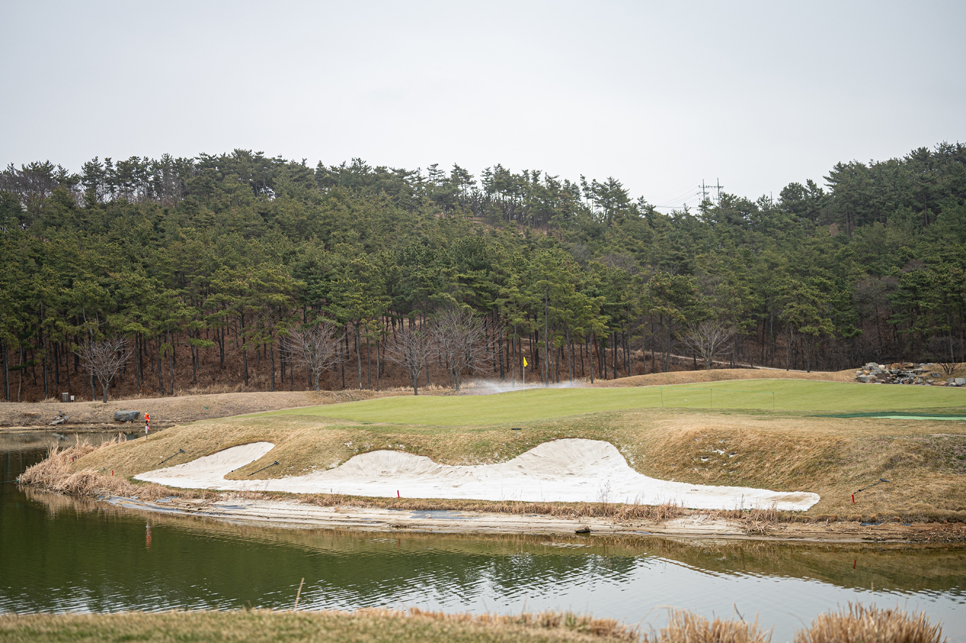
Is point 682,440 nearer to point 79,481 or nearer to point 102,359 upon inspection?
point 79,481

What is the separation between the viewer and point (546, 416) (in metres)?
25.6

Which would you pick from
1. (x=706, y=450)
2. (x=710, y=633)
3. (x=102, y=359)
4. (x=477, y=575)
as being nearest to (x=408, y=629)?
(x=710, y=633)

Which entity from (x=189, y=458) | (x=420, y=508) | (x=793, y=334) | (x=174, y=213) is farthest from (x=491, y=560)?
(x=174, y=213)

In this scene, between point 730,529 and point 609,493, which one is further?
point 609,493

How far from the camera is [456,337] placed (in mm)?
53656

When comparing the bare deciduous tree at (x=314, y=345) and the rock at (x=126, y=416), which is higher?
the bare deciduous tree at (x=314, y=345)

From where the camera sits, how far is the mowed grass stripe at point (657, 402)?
2433 cm

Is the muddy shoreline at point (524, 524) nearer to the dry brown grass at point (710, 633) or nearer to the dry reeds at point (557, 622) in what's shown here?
the dry reeds at point (557, 622)

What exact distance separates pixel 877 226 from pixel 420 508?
79796 millimetres

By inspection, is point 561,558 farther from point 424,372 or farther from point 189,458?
point 424,372

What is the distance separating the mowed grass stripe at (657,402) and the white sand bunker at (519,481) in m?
3.81

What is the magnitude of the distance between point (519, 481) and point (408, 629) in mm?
12402

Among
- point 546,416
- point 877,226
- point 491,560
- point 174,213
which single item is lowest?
point 491,560

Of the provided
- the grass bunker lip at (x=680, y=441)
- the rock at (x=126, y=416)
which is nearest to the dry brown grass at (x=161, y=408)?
the rock at (x=126, y=416)
